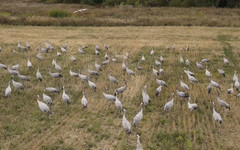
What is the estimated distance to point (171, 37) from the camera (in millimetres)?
27250

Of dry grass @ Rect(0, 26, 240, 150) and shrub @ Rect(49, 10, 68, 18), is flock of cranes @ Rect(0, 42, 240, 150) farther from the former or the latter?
shrub @ Rect(49, 10, 68, 18)

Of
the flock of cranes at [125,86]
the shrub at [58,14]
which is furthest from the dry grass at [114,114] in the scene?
the shrub at [58,14]

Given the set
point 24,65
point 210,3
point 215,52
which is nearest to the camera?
point 24,65

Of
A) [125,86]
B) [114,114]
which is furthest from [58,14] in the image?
[114,114]

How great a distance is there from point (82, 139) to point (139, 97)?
4.51 metres

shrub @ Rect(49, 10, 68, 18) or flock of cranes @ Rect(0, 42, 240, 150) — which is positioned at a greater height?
shrub @ Rect(49, 10, 68, 18)

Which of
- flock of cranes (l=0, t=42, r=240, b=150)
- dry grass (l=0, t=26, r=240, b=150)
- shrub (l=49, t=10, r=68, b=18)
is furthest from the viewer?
shrub (l=49, t=10, r=68, b=18)

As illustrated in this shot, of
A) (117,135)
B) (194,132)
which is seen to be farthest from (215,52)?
(117,135)

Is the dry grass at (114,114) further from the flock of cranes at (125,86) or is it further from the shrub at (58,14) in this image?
the shrub at (58,14)

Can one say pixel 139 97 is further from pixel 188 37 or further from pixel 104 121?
pixel 188 37

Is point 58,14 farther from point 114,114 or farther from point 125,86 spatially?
point 114,114

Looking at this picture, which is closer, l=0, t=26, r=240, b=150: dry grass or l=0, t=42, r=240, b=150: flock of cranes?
l=0, t=26, r=240, b=150: dry grass

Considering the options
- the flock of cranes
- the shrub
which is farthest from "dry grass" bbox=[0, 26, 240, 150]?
the shrub

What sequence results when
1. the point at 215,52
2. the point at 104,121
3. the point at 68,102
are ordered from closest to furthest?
the point at 104,121 < the point at 68,102 < the point at 215,52
